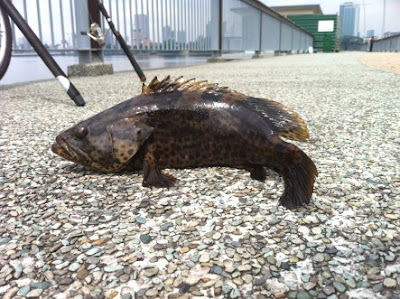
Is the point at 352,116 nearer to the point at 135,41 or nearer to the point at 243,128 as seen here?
the point at 243,128

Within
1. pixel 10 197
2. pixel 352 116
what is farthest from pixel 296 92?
pixel 10 197

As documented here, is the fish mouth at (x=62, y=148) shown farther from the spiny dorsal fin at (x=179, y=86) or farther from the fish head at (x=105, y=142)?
the spiny dorsal fin at (x=179, y=86)

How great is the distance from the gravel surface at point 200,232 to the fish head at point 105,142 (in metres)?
0.15

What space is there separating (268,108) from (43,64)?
11260mm

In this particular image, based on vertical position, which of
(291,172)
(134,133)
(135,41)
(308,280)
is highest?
(135,41)

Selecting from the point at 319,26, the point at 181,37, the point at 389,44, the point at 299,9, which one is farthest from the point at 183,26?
the point at 299,9

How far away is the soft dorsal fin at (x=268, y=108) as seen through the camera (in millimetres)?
2350

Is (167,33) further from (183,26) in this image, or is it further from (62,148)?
(62,148)

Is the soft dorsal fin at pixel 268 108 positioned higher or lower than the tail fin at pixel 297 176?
higher

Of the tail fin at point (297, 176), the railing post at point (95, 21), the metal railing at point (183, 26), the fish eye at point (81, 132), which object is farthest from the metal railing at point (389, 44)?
the fish eye at point (81, 132)

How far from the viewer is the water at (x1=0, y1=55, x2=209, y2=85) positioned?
9.84 m

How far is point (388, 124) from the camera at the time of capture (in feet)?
13.2

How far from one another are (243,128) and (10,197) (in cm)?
146

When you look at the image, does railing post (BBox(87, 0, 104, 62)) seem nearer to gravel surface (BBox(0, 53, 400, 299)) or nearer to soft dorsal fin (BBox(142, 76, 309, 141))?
gravel surface (BBox(0, 53, 400, 299))
